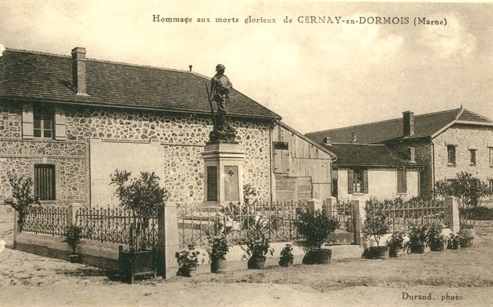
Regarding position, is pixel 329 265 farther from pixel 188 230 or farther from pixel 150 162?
pixel 150 162

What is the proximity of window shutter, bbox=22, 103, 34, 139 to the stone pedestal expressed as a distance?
273 inches

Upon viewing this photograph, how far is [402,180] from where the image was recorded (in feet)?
94.2

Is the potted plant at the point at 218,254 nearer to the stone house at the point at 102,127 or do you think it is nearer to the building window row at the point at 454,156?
the stone house at the point at 102,127

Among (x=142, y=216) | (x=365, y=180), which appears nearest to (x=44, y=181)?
(x=142, y=216)

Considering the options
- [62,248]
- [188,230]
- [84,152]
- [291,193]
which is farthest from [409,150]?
[62,248]

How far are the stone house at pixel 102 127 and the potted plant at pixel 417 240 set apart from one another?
368 inches

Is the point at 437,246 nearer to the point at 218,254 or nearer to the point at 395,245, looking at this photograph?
the point at 395,245

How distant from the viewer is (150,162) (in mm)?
18016

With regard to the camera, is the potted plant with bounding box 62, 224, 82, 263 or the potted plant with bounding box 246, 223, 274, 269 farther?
the potted plant with bounding box 62, 224, 82, 263

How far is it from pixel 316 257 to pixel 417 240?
2901mm

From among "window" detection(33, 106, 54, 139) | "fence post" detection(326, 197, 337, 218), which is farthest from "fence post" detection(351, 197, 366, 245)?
"window" detection(33, 106, 54, 139)

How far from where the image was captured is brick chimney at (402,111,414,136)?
3066 cm

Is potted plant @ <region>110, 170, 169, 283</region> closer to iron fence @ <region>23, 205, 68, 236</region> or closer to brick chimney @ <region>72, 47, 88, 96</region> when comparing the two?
iron fence @ <region>23, 205, 68, 236</region>

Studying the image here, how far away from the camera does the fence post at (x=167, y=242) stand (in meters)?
8.20
